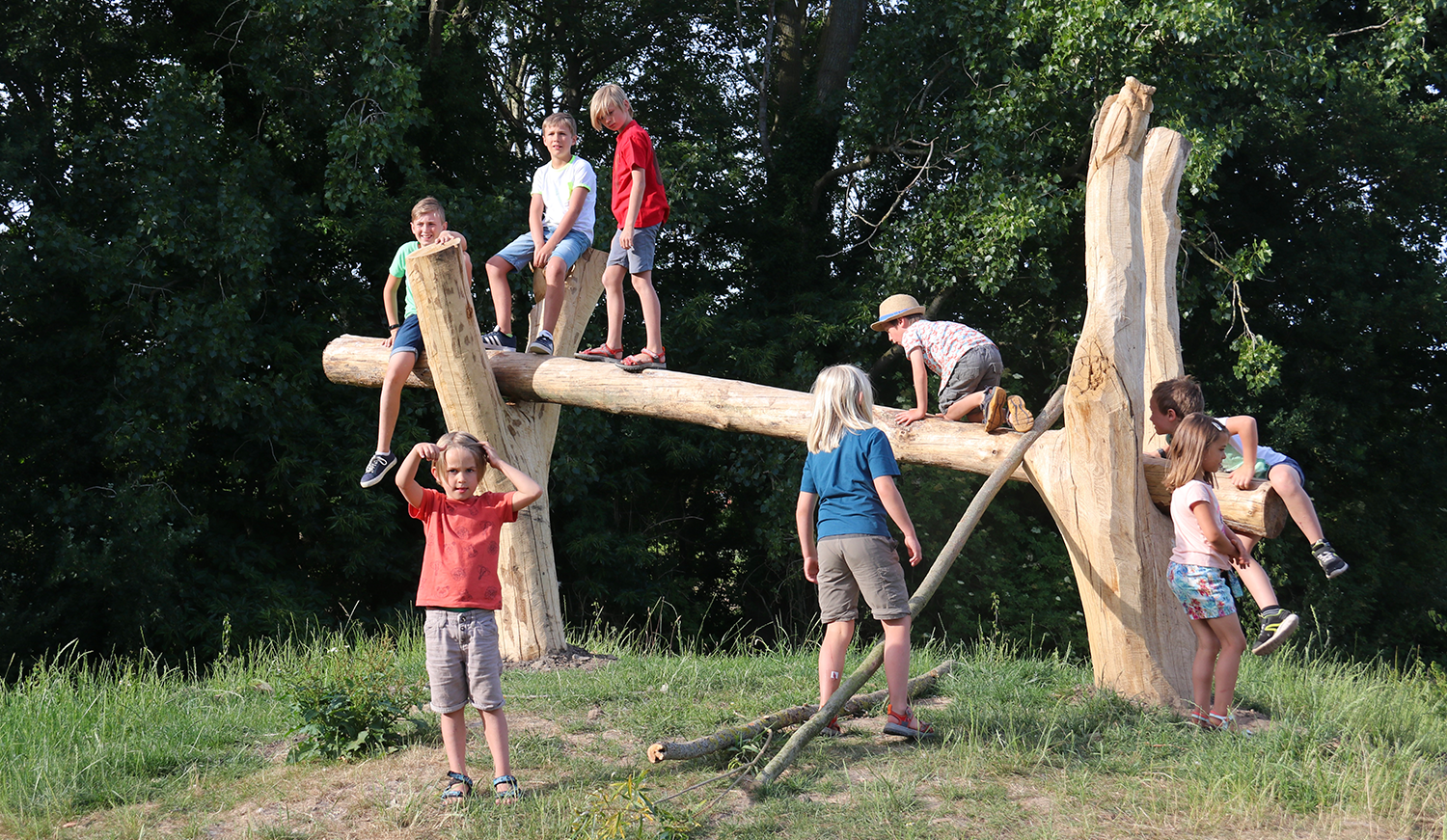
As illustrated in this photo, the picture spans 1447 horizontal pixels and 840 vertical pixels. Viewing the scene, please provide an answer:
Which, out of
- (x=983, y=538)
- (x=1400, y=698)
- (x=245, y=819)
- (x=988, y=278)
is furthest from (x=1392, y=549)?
(x=245, y=819)

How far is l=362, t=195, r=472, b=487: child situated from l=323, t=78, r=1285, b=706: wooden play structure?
0.15 meters

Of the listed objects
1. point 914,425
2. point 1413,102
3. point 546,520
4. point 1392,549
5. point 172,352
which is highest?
point 1413,102

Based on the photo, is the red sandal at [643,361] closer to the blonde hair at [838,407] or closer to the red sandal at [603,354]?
the red sandal at [603,354]

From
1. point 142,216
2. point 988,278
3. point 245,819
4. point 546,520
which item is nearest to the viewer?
A: point 245,819

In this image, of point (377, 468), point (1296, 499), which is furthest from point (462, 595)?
point (1296, 499)

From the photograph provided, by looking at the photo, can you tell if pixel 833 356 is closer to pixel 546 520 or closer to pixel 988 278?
pixel 988 278

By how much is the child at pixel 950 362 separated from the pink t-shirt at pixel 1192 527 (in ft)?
3.25

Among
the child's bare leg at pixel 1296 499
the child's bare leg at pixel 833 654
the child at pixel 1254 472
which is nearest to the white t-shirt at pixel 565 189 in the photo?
the child's bare leg at pixel 833 654

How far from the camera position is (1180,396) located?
16.9 feet

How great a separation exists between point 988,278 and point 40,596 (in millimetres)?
10057

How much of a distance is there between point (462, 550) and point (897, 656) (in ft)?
6.01

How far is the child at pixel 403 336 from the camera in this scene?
6336 millimetres

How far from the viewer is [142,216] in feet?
34.8

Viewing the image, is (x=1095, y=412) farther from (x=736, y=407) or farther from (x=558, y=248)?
(x=558, y=248)
